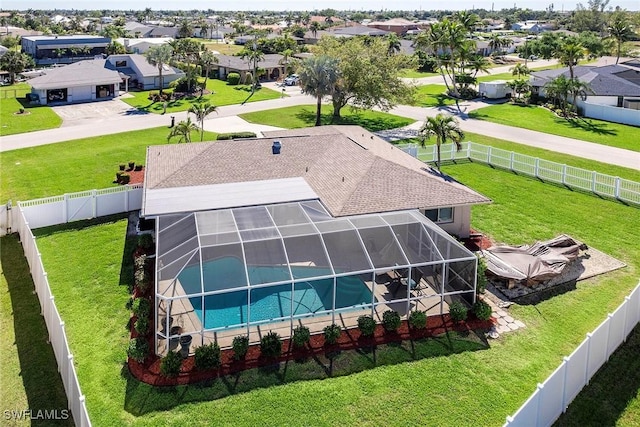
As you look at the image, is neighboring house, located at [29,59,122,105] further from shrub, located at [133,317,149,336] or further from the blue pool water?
the blue pool water

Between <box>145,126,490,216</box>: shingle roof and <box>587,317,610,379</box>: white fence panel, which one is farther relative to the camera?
<box>145,126,490,216</box>: shingle roof

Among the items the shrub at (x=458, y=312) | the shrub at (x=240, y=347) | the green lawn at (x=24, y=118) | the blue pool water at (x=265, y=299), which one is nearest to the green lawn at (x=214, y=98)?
the green lawn at (x=24, y=118)

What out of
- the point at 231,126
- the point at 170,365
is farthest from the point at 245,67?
the point at 170,365

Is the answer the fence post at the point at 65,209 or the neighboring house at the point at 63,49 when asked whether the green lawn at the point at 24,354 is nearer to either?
the fence post at the point at 65,209

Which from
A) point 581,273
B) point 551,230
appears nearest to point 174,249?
point 581,273

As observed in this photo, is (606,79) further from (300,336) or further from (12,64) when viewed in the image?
(12,64)

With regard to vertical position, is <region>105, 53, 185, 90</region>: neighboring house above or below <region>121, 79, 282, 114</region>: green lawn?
above

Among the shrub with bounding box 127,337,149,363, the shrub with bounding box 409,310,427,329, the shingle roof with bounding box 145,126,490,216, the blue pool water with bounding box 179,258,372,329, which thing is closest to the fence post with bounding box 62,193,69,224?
the shingle roof with bounding box 145,126,490,216

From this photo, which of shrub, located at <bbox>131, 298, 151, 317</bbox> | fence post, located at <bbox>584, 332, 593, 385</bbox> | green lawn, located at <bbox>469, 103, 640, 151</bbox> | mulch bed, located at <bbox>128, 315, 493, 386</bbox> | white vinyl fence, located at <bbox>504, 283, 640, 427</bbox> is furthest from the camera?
green lawn, located at <bbox>469, 103, 640, 151</bbox>
